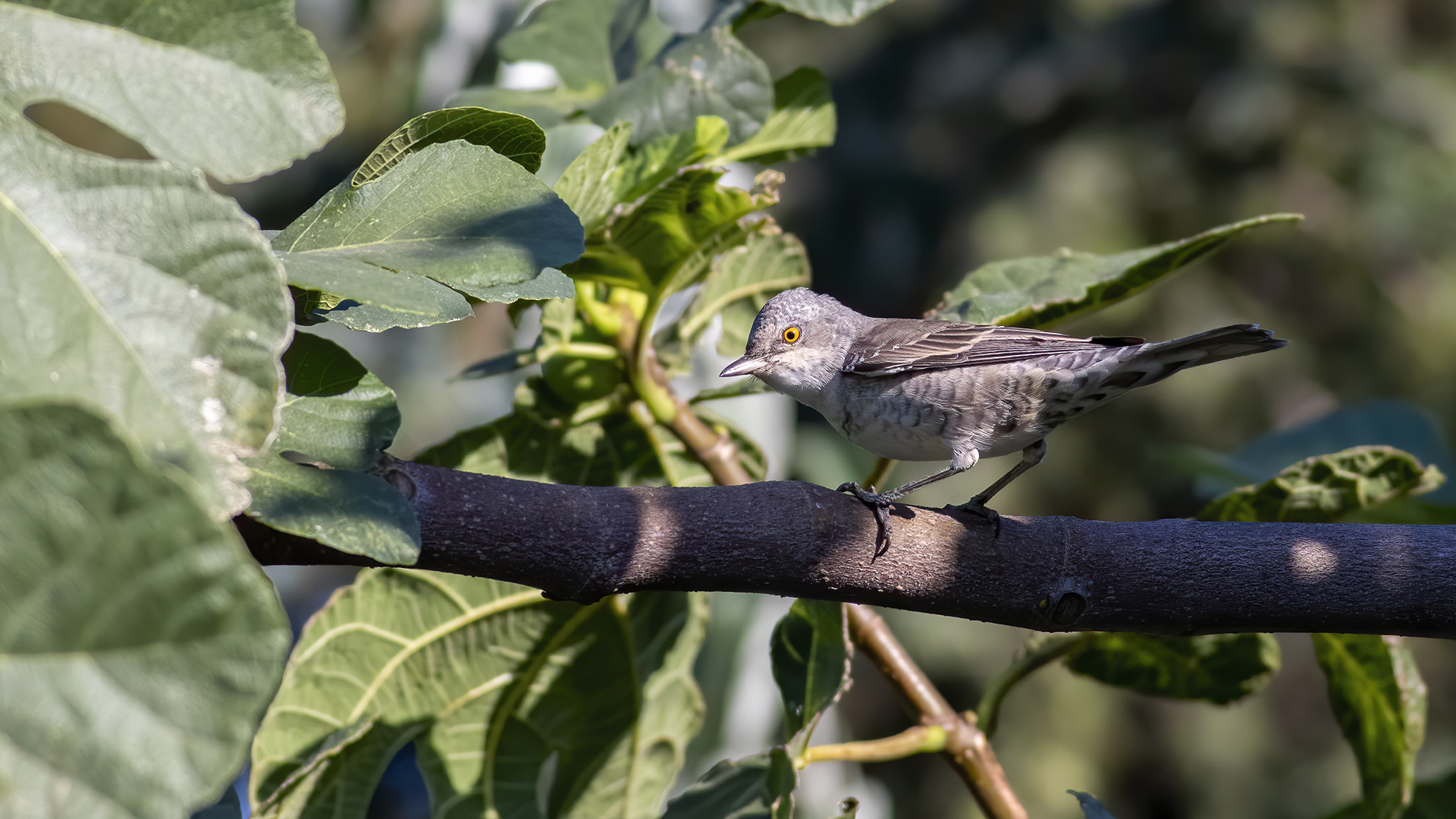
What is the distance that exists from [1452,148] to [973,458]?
4663 mm

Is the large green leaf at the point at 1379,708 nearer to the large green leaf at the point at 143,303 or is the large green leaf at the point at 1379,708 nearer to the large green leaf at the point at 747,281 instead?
the large green leaf at the point at 747,281

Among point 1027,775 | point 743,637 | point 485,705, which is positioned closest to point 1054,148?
point 1027,775

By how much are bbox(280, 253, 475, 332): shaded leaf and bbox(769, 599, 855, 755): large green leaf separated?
878 millimetres

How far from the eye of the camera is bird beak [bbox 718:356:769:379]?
7.75 ft

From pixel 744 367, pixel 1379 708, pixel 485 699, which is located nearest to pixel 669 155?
Answer: pixel 744 367

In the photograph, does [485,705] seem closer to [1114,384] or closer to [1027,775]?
[1114,384]

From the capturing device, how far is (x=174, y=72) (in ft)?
3.05

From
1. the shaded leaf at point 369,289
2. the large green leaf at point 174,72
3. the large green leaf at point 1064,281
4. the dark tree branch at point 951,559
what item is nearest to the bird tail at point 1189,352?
the large green leaf at point 1064,281

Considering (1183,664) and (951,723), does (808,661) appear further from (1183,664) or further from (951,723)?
(1183,664)

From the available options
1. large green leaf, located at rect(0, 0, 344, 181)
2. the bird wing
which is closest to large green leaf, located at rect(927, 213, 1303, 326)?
the bird wing

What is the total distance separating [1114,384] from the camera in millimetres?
2244

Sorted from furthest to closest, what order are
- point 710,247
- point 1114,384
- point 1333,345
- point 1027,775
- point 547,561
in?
point 1333,345, point 1027,775, point 1114,384, point 710,247, point 547,561

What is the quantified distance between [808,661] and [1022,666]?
1.56ft

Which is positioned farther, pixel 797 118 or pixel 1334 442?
pixel 1334 442
